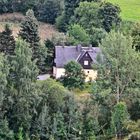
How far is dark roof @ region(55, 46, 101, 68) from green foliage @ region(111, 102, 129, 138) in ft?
37.4

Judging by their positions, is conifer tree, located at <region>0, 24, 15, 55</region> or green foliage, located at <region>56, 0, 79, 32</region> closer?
conifer tree, located at <region>0, 24, 15, 55</region>

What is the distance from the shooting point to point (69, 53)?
63.2 m

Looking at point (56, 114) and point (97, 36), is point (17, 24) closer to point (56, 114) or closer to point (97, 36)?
point (97, 36)

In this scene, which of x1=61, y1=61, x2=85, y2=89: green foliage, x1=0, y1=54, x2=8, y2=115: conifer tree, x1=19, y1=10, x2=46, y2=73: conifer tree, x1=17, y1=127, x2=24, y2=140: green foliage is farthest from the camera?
x1=19, y1=10, x2=46, y2=73: conifer tree

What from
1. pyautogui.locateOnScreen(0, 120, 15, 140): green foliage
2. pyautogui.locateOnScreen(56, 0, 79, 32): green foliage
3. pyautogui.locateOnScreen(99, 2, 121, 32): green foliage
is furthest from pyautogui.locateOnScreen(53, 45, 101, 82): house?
pyautogui.locateOnScreen(56, 0, 79, 32): green foliage

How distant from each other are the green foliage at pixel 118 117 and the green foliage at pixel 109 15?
23.4 metres

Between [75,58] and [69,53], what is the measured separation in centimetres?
88

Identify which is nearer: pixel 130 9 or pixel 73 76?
pixel 73 76

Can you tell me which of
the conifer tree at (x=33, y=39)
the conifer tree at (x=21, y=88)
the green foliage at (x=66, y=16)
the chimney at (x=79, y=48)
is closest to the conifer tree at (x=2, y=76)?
the conifer tree at (x=21, y=88)

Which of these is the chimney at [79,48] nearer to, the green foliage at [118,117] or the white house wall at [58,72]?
the white house wall at [58,72]

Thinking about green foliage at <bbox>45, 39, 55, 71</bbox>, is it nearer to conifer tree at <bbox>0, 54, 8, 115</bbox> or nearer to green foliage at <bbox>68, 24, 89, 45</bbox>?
green foliage at <bbox>68, 24, 89, 45</bbox>

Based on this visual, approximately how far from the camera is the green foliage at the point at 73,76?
58.3 m

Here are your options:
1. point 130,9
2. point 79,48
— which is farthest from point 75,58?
point 130,9

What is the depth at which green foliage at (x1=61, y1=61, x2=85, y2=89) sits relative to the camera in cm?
5834
